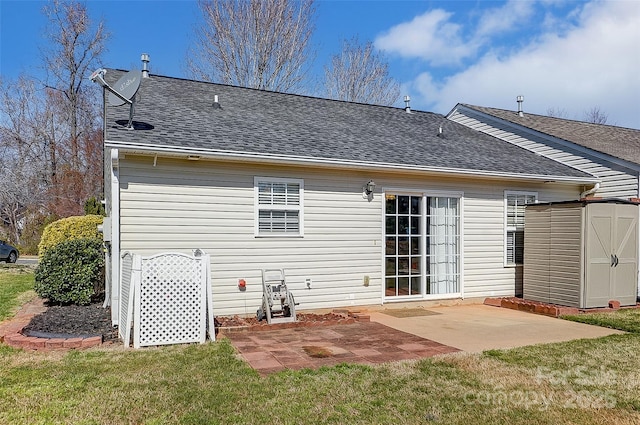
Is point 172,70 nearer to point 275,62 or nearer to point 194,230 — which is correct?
point 275,62

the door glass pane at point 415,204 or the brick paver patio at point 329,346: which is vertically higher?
the door glass pane at point 415,204

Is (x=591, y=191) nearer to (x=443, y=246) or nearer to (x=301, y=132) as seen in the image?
(x=443, y=246)

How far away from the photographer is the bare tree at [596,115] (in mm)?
35775

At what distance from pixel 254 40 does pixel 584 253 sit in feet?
53.0

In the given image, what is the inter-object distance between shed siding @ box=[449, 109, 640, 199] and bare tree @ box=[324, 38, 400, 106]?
9920 millimetres

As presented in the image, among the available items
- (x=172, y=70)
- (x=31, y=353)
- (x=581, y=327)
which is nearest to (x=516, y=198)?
(x=581, y=327)

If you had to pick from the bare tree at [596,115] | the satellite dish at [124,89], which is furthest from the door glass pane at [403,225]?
the bare tree at [596,115]

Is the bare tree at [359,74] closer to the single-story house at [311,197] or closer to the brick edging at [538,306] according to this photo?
the single-story house at [311,197]

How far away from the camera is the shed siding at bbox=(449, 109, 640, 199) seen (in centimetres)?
1020

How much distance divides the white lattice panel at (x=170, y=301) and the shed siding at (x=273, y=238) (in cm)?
112

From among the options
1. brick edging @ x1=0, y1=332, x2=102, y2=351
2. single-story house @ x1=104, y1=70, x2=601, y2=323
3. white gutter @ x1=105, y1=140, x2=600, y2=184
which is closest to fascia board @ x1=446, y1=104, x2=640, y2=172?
single-story house @ x1=104, y1=70, x2=601, y2=323

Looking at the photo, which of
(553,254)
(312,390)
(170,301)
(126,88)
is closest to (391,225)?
(553,254)

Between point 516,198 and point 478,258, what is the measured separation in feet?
5.30

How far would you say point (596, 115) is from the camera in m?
36.1
